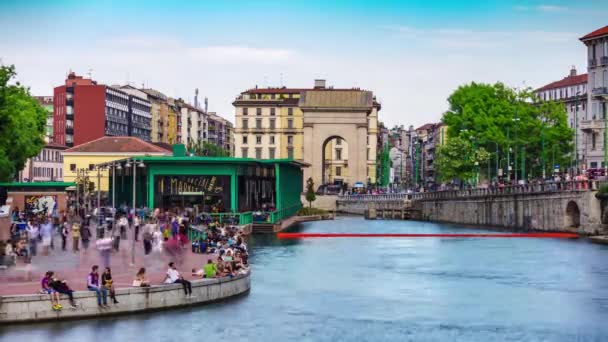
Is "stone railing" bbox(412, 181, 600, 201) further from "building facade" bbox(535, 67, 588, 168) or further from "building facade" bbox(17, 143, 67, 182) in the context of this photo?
"building facade" bbox(17, 143, 67, 182)

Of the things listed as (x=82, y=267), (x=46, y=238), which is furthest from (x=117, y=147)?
(x=82, y=267)

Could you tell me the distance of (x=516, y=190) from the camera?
10638cm

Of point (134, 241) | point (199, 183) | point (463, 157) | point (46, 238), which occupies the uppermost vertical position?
point (463, 157)

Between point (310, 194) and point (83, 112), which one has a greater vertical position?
point (83, 112)

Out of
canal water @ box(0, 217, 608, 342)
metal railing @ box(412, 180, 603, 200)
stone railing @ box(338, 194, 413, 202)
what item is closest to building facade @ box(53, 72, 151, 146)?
stone railing @ box(338, 194, 413, 202)

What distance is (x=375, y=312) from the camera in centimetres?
4691

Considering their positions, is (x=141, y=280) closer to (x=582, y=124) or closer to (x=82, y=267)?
(x=82, y=267)

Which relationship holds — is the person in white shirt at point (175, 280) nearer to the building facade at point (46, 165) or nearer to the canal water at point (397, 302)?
the canal water at point (397, 302)

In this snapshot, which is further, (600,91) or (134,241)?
(600,91)

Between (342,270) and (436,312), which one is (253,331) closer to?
(436,312)

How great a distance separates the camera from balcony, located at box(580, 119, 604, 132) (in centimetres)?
12462

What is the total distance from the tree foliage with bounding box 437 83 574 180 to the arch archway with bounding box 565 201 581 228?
36.2 meters

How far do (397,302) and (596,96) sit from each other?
8321cm

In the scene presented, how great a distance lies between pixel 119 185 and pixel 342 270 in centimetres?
5415
